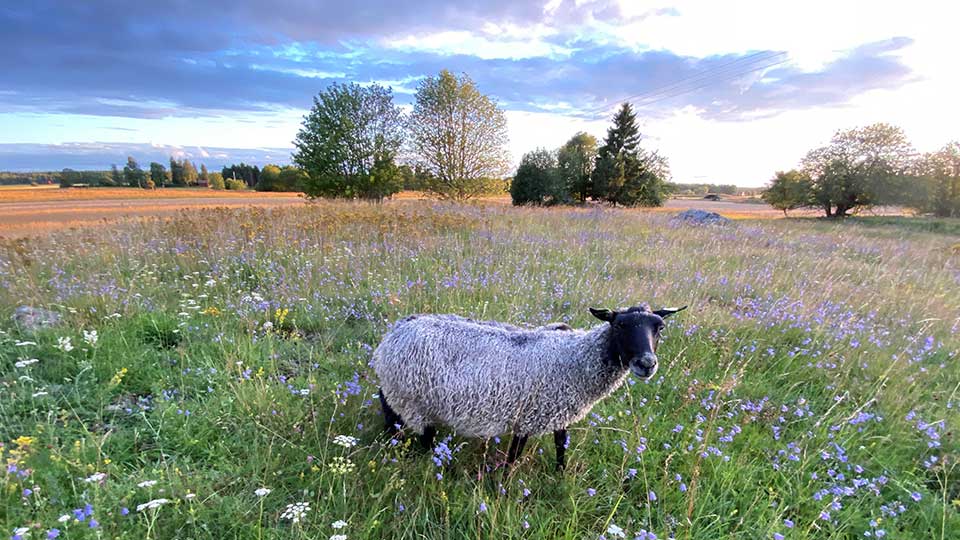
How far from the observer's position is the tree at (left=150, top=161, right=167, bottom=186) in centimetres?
8773

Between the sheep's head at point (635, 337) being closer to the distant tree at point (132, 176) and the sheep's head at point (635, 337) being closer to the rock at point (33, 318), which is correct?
the rock at point (33, 318)

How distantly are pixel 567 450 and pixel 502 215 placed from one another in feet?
40.2

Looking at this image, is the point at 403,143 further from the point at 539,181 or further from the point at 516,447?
the point at 516,447

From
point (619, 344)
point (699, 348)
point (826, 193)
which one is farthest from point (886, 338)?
point (826, 193)

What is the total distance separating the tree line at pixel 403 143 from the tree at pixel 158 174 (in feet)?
277

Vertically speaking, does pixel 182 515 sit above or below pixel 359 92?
below

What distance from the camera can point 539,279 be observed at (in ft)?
22.5

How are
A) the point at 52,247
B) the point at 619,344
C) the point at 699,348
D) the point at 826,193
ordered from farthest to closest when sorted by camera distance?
the point at 826,193, the point at 52,247, the point at 699,348, the point at 619,344

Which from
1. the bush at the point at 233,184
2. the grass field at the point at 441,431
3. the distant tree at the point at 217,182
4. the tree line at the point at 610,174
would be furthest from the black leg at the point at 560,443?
Result: the bush at the point at 233,184

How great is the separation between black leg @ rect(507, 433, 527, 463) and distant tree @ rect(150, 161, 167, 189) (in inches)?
4507

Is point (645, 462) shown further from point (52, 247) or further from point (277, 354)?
point (52, 247)

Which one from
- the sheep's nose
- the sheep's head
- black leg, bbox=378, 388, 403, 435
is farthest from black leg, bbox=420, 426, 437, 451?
the sheep's nose

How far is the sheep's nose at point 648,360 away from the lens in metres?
2.50

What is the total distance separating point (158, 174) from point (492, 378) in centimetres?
11864
